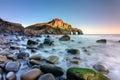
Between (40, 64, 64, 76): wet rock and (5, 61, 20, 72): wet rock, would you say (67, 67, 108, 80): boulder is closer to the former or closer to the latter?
(40, 64, 64, 76): wet rock

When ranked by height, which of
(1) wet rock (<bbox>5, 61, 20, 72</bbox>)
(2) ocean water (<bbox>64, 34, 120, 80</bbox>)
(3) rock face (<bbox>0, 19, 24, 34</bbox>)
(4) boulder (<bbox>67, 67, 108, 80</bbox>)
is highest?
(3) rock face (<bbox>0, 19, 24, 34</bbox>)

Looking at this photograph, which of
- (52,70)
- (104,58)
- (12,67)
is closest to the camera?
(52,70)

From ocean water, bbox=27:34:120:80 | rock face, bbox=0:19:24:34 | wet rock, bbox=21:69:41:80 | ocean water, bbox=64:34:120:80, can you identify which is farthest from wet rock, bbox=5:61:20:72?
rock face, bbox=0:19:24:34

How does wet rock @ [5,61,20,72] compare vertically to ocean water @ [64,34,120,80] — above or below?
above

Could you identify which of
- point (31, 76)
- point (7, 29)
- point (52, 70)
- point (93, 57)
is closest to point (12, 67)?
point (31, 76)

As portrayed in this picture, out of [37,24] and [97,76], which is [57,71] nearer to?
[97,76]

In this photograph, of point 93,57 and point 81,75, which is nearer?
point 81,75

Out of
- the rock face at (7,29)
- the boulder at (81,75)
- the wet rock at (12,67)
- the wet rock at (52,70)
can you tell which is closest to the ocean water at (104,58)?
the boulder at (81,75)

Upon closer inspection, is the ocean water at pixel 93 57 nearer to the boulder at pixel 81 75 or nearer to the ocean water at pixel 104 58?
the ocean water at pixel 104 58

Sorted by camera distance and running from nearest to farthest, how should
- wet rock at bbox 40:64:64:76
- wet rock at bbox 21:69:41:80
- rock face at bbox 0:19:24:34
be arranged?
wet rock at bbox 21:69:41:80 → wet rock at bbox 40:64:64:76 → rock face at bbox 0:19:24:34

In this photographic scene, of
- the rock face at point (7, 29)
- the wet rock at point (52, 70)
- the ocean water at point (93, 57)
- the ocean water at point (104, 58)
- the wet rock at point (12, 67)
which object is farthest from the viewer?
the rock face at point (7, 29)

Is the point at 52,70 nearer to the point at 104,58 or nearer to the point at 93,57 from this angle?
the point at 93,57

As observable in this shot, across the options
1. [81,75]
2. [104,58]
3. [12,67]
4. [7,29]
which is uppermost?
[7,29]

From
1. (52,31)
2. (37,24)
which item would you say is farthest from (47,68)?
(37,24)
